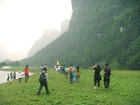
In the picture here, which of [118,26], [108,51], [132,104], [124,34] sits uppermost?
[118,26]

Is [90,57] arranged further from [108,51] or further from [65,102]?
[65,102]

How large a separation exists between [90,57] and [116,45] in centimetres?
3169

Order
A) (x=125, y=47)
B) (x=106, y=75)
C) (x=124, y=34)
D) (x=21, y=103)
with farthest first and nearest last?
(x=124, y=34)
(x=125, y=47)
(x=106, y=75)
(x=21, y=103)

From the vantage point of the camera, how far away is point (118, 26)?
642ft

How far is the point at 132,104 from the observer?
42.3 feet

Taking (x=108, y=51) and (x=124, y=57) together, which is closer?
(x=124, y=57)

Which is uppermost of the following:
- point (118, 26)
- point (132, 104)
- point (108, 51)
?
point (118, 26)

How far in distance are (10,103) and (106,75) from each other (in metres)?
11.1

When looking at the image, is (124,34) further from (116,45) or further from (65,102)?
(65,102)

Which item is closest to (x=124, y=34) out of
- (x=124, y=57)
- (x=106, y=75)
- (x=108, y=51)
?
(x=108, y=51)

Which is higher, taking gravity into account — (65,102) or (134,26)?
(134,26)

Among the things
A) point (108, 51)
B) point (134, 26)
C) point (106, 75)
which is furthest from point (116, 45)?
point (106, 75)

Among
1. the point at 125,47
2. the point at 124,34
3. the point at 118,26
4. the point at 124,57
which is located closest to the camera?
the point at 124,57

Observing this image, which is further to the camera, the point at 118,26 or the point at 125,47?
the point at 118,26
